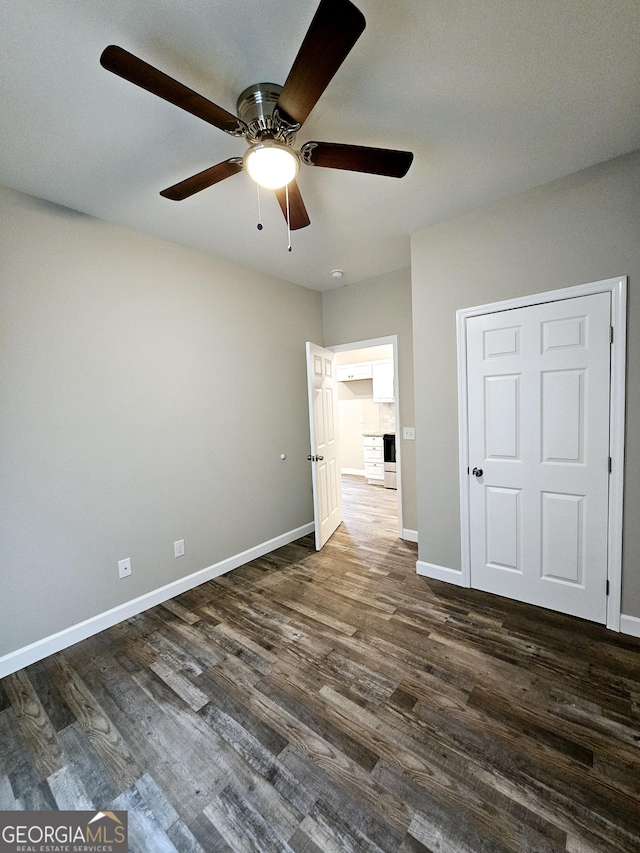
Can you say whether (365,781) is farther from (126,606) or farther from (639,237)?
(639,237)

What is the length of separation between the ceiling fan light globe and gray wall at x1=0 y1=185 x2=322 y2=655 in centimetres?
145

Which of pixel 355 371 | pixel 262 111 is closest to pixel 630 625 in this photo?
pixel 262 111

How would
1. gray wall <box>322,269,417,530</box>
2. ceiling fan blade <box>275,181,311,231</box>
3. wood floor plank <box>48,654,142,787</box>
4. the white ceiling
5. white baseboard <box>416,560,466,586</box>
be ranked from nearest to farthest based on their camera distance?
1. the white ceiling
2. wood floor plank <box>48,654,142,787</box>
3. ceiling fan blade <box>275,181,311,231</box>
4. white baseboard <box>416,560,466,586</box>
5. gray wall <box>322,269,417,530</box>

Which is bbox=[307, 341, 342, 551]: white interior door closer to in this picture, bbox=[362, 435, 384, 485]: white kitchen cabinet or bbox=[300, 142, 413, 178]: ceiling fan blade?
bbox=[300, 142, 413, 178]: ceiling fan blade

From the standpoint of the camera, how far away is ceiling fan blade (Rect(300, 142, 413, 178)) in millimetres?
1405

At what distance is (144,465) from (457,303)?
2594mm

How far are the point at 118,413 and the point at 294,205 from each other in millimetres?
1770

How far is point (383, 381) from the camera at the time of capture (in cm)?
615

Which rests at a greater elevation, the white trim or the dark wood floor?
the white trim

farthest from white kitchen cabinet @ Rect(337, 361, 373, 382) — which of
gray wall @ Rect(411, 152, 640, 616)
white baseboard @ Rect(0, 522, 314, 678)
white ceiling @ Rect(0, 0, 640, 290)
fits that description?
white ceiling @ Rect(0, 0, 640, 290)

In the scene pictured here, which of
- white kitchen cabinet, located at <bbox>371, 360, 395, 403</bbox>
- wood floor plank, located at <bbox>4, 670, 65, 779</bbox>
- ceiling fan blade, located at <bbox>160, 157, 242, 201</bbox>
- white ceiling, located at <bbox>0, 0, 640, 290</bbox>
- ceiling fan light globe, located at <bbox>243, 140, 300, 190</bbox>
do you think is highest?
white ceiling, located at <bbox>0, 0, 640, 290</bbox>

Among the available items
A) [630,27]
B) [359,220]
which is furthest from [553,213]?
[359,220]

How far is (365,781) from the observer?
1323 millimetres

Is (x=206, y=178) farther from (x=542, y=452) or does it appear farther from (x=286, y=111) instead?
(x=542, y=452)
